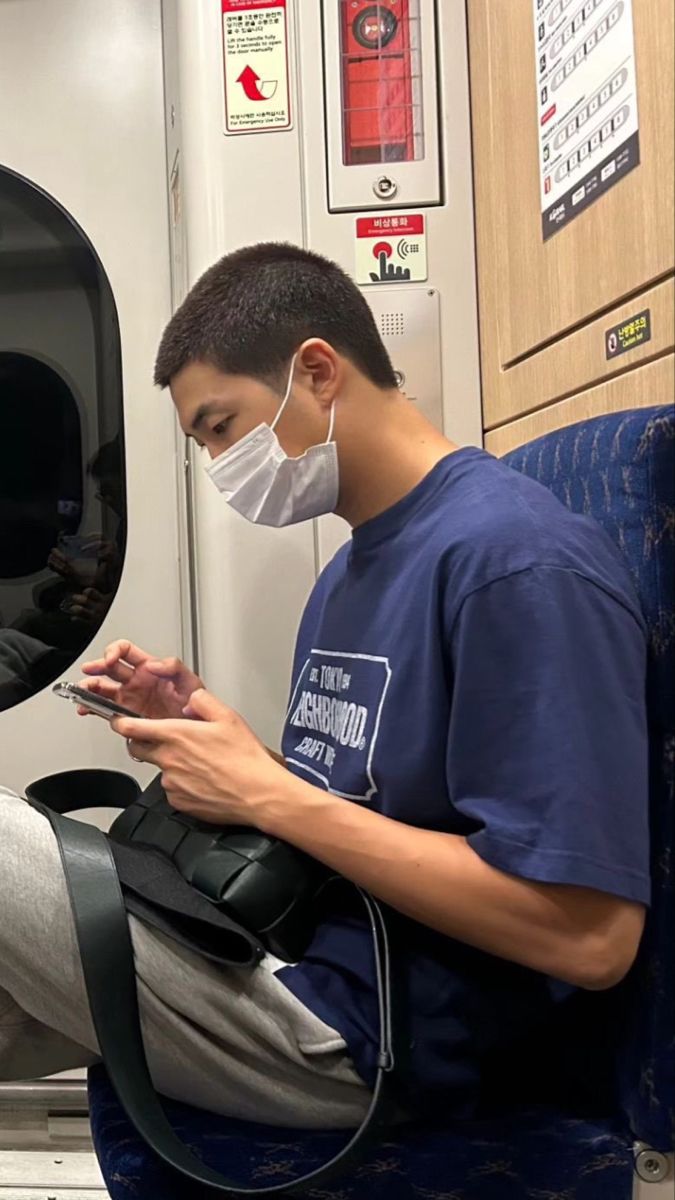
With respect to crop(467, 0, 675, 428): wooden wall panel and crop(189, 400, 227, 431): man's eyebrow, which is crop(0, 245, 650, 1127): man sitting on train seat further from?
crop(467, 0, 675, 428): wooden wall panel

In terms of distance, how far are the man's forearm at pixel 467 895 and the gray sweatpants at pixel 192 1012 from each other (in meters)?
0.13

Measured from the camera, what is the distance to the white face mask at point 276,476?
984 mm

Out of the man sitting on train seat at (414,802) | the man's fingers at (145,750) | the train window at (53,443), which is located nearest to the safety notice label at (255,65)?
the train window at (53,443)

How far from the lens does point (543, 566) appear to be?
0.74 m

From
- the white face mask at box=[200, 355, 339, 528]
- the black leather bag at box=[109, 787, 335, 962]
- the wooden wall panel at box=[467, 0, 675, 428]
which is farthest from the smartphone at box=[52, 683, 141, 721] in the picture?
the wooden wall panel at box=[467, 0, 675, 428]

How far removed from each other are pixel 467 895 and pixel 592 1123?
26cm

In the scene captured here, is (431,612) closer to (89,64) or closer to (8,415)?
(8,415)

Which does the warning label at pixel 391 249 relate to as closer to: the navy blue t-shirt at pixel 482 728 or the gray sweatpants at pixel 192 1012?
the navy blue t-shirt at pixel 482 728

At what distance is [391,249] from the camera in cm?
142

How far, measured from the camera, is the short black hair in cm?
98

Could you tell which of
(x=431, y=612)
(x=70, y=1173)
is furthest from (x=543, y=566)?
(x=70, y=1173)

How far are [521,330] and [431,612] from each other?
0.59 meters

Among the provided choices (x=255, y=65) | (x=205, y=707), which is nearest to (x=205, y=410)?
Answer: (x=205, y=707)

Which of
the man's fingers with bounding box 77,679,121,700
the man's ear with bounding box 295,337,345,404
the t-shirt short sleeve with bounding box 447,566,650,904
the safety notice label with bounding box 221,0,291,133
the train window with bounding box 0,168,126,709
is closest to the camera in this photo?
the t-shirt short sleeve with bounding box 447,566,650,904
